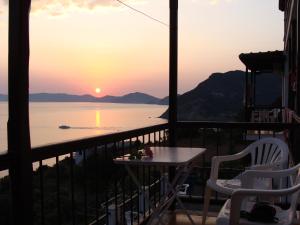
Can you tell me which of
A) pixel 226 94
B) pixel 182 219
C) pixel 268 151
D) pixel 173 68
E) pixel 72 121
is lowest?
pixel 72 121

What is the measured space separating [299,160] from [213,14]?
470 centimetres

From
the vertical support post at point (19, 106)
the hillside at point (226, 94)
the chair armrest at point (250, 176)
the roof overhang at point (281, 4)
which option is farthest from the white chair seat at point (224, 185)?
the hillside at point (226, 94)

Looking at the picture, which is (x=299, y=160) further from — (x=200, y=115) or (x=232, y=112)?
(x=232, y=112)

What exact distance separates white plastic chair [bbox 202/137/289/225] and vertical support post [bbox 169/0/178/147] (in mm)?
1040

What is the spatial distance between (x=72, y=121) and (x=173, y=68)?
1981 centimetres

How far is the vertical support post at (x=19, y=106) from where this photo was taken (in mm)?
2029

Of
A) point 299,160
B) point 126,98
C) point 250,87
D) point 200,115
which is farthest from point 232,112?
point 299,160

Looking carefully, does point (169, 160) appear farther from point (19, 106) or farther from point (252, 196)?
point (19, 106)


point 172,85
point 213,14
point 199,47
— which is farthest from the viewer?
point 199,47

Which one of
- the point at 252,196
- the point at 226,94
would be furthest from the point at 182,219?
the point at 226,94

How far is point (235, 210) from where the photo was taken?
2.58 metres

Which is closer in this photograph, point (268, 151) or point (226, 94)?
point (268, 151)

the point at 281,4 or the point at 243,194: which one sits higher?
the point at 281,4

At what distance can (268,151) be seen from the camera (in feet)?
13.0
